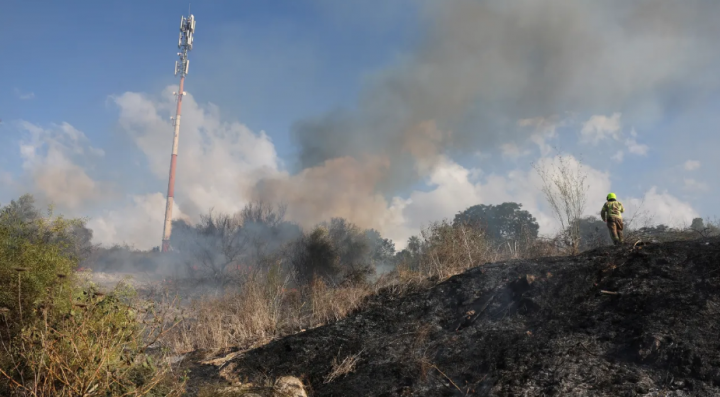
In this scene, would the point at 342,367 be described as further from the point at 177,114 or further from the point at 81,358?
the point at 177,114

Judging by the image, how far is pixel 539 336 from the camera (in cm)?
639

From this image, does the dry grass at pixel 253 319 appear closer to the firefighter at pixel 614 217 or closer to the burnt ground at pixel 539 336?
the burnt ground at pixel 539 336

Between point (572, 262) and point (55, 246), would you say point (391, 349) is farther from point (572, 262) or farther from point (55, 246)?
point (55, 246)

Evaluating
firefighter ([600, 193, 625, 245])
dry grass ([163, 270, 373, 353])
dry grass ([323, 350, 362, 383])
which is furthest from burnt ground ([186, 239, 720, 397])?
firefighter ([600, 193, 625, 245])

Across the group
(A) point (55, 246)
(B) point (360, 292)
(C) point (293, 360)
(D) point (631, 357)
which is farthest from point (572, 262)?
(A) point (55, 246)

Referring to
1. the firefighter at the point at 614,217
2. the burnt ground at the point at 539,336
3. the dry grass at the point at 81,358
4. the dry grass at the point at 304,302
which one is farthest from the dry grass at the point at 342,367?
the firefighter at the point at 614,217

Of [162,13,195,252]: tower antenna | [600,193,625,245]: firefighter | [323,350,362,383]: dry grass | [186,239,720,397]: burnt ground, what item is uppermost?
[162,13,195,252]: tower antenna

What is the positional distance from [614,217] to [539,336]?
199 inches

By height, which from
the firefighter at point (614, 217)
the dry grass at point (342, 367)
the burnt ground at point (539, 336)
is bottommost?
the dry grass at point (342, 367)

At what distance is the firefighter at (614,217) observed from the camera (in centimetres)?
995

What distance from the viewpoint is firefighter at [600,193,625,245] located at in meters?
9.95

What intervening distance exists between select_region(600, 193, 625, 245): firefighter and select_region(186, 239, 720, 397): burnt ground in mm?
1896

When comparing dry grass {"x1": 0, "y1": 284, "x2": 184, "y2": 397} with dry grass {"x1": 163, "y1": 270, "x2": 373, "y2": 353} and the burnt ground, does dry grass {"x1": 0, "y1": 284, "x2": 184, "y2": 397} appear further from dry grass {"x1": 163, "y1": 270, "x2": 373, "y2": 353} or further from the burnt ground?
dry grass {"x1": 163, "y1": 270, "x2": 373, "y2": 353}

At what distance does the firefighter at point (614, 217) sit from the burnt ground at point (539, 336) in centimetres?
190
